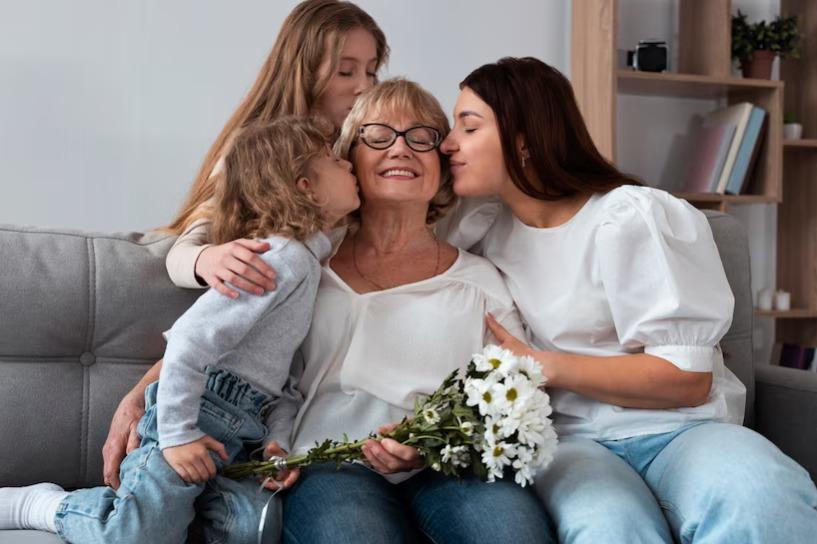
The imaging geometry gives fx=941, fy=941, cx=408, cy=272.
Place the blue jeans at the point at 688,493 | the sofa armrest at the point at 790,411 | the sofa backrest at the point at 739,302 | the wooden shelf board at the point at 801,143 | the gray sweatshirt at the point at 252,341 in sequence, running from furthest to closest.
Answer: the wooden shelf board at the point at 801,143 < the sofa backrest at the point at 739,302 < the sofa armrest at the point at 790,411 < the gray sweatshirt at the point at 252,341 < the blue jeans at the point at 688,493

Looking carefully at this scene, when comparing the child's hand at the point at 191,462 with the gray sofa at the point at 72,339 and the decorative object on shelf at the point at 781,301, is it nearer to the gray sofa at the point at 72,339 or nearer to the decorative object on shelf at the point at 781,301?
the gray sofa at the point at 72,339

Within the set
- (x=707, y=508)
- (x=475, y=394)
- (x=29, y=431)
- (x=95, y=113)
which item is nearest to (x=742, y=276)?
(x=707, y=508)

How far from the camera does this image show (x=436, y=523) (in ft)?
5.08

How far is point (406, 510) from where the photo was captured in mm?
1626

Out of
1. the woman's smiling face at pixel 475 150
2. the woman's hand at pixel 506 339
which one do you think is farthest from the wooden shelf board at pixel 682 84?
the woman's hand at pixel 506 339

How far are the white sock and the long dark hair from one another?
3.36 feet

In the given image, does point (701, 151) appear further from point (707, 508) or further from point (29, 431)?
point (29, 431)

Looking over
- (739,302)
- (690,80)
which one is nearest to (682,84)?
(690,80)

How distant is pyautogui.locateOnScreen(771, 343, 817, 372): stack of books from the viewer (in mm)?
3873

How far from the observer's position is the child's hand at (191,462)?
151cm

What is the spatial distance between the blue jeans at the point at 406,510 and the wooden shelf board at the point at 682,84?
235 centimetres

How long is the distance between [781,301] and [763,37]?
1.10m

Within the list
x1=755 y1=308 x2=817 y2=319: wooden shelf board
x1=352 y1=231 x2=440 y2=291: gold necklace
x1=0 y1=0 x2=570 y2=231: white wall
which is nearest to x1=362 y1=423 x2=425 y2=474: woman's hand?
x1=352 y1=231 x2=440 y2=291: gold necklace

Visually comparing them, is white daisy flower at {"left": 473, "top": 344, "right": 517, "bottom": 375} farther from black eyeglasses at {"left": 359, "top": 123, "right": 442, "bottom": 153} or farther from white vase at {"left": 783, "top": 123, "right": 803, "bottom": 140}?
white vase at {"left": 783, "top": 123, "right": 803, "bottom": 140}
